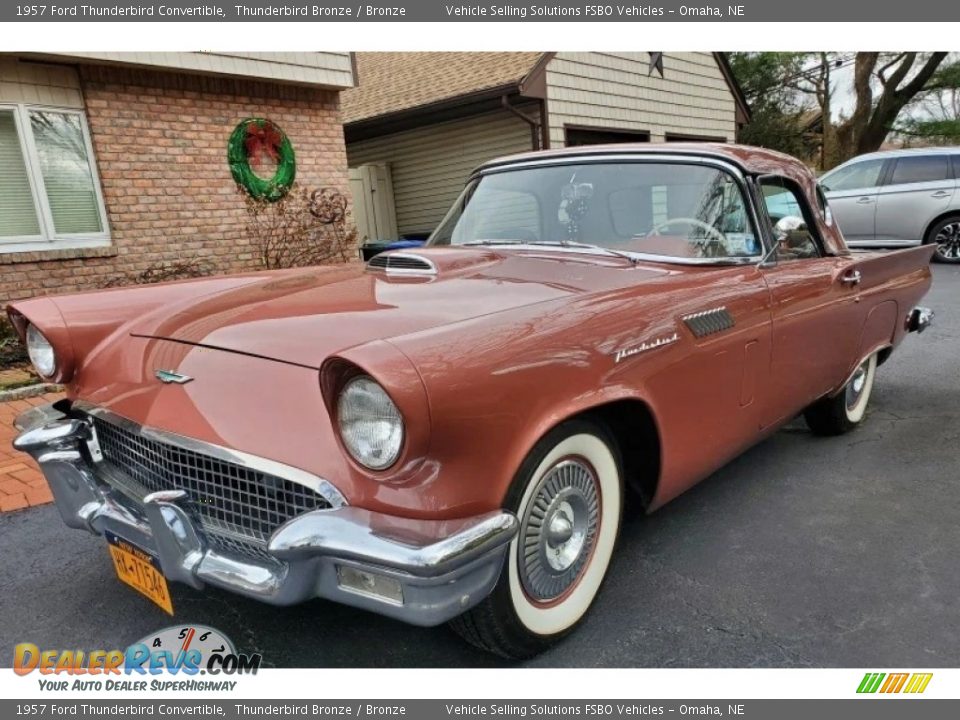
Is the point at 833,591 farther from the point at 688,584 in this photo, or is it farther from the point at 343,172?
the point at 343,172

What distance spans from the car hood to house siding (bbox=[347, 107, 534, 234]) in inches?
309

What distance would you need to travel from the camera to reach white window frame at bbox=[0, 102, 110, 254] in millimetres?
5855

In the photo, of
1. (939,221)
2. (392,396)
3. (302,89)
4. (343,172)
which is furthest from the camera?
(939,221)

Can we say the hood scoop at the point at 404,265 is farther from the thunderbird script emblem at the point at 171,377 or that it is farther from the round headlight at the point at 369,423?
the round headlight at the point at 369,423

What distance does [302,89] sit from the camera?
25.1 ft

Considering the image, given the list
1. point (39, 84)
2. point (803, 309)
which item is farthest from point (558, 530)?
point (39, 84)

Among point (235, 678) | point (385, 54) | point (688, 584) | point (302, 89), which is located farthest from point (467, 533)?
point (385, 54)

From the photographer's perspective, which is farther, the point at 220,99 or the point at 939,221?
the point at 939,221

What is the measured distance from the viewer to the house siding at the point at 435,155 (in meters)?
10.4

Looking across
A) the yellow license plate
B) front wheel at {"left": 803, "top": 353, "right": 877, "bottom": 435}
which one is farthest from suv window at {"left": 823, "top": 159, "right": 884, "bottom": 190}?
the yellow license plate

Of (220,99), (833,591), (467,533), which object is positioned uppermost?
(220,99)

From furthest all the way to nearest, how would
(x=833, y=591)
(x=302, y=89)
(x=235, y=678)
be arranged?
(x=302, y=89) < (x=833, y=591) < (x=235, y=678)

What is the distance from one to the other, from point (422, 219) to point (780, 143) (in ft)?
63.6

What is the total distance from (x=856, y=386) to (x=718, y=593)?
7.16 feet
